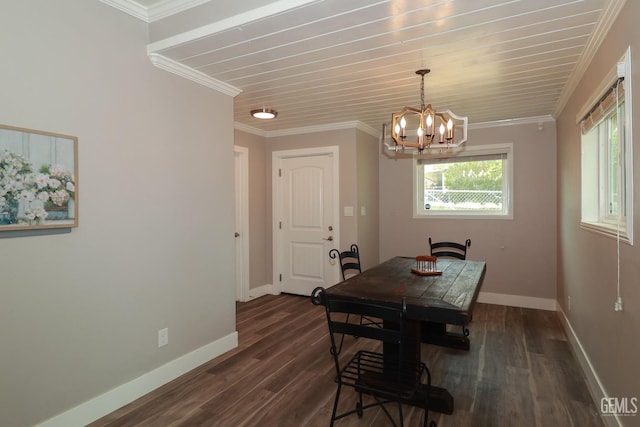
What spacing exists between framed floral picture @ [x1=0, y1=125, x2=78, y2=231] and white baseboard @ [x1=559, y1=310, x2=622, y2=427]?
326 cm

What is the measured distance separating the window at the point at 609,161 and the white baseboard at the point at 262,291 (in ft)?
12.5

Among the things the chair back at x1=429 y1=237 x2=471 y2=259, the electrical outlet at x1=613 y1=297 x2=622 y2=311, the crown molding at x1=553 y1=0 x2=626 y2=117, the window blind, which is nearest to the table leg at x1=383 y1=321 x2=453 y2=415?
the electrical outlet at x1=613 y1=297 x2=622 y2=311

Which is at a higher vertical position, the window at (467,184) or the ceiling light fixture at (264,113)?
the ceiling light fixture at (264,113)

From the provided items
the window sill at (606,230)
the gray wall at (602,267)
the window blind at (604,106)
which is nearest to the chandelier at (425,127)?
the window blind at (604,106)

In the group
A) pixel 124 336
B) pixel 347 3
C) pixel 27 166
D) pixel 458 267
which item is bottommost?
pixel 124 336

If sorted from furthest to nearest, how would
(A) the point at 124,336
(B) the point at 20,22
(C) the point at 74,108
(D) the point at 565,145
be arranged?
(D) the point at 565,145 → (A) the point at 124,336 → (C) the point at 74,108 → (B) the point at 20,22

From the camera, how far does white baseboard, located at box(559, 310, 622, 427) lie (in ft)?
6.59

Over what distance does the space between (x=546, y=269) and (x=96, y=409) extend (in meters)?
4.74

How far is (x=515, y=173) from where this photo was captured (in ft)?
14.6

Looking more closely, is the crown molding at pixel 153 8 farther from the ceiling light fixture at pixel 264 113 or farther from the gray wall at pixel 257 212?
the gray wall at pixel 257 212

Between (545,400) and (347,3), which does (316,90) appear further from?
(545,400)

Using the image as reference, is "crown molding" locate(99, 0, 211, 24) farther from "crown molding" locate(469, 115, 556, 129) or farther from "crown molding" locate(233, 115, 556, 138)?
"crown molding" locate(469, 115, 556, 129)

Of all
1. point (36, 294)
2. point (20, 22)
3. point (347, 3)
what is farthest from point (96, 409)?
point (347, 3)

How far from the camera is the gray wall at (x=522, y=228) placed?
4.30m
